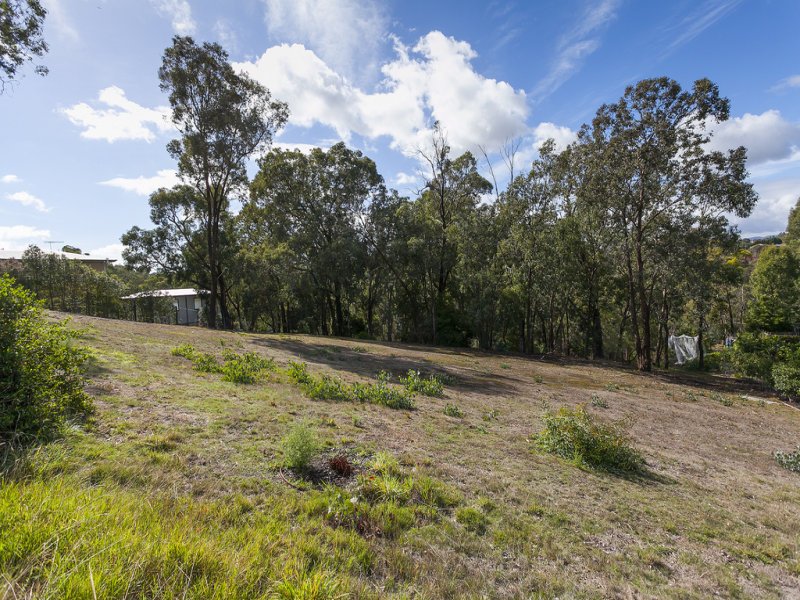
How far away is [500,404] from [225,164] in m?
23.7

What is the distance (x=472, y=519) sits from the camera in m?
3.78

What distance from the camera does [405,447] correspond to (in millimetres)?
5555

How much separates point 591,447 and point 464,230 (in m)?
23.5

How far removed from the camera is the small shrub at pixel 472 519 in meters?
3.67

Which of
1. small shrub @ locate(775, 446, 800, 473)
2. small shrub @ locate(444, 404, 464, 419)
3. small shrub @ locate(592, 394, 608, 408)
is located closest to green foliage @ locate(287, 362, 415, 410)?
small shrub @ locate(444, 404, 464, 419)

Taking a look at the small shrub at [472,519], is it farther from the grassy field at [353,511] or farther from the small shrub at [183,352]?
the small shrub at [183,352]

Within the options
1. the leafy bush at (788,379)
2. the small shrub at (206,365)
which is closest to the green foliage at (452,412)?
the small shrub at (206,365)

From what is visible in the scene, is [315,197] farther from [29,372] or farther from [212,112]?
[29,372]

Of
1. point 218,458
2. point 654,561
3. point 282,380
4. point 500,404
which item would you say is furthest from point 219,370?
point 654,561

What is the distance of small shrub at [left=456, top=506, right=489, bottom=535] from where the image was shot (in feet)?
12.0

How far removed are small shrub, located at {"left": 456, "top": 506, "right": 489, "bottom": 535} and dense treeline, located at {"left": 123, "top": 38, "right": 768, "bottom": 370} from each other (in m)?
22.6

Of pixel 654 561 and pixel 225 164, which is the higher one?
pixel 225 164

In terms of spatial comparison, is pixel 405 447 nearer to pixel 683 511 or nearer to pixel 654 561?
pixel 654 561

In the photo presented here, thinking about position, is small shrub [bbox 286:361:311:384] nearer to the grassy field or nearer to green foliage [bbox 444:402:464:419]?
the grassy field
